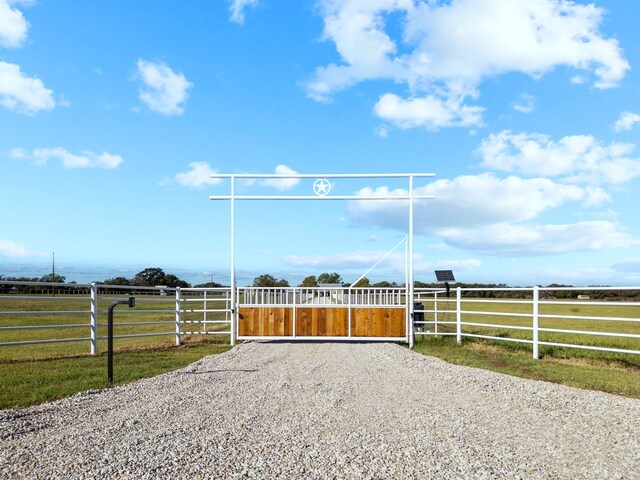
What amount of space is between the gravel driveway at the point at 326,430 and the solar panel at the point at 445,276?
8.36 meters

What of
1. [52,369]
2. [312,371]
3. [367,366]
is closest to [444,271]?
[367,366]

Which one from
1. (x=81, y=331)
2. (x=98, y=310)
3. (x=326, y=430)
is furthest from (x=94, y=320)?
(x=81, y=331)

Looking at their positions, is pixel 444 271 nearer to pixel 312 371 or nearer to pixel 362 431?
pixel 312 371

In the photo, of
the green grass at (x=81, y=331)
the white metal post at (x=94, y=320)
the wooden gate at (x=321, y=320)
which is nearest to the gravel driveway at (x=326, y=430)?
the green grass at (x=81, y=331)

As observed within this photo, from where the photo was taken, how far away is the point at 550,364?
1055cm

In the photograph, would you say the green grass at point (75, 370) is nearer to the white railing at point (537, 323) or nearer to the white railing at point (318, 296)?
the white railing at point (318, 296)

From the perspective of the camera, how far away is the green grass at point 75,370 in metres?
7.21

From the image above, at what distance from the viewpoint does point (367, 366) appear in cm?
988

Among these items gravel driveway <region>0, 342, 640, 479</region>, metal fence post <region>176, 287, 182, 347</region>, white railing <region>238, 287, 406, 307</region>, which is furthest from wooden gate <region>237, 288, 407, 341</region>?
gravel driveway <region>0, 342, 640, 479</region>

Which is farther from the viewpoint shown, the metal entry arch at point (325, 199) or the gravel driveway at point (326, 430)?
the metal entry arch at point (325, 199)

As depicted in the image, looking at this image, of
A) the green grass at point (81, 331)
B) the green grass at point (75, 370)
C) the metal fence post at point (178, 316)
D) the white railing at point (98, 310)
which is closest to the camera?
the green grass at point (75, 370)

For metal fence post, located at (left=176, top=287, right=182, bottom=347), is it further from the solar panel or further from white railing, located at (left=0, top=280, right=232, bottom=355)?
the solar panel

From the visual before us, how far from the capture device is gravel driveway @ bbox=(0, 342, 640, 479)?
420 cm

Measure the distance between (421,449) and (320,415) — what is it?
1455mm
